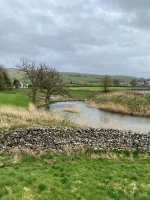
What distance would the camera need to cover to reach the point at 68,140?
68.4 feet

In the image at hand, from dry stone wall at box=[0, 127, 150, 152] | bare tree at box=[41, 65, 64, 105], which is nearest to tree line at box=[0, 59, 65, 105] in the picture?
bare tree at box=[41, 65, 64, 105]

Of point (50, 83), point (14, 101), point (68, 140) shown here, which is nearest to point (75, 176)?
point (68, 140)

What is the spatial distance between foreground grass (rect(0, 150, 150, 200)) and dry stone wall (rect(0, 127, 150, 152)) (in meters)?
1.21

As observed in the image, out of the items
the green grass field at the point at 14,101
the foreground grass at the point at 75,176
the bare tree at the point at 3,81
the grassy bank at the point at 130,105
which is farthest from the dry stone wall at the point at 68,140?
the bare tree at the point at 3,81

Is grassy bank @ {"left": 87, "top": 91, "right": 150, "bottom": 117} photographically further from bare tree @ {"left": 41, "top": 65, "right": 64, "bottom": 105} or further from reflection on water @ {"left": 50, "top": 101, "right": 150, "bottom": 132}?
bare tree @ {"left": 41, "top": 65, "right": 64, "bottom": 105}

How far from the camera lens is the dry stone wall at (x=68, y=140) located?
19609 mm

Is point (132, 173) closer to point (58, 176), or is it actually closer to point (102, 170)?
point (102, 170)

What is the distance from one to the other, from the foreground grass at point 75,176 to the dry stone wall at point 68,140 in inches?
47.5

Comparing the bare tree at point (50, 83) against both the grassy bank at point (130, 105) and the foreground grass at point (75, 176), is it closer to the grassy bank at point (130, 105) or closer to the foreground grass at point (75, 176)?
the grassy bank at point (130, 105)

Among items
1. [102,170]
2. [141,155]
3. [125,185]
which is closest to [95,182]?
[125,185]

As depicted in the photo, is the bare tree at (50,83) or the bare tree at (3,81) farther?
the bare tree at (3,81)

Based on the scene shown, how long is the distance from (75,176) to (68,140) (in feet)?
23.6

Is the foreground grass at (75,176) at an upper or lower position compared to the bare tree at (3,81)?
lower

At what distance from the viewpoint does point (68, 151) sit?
18500mm
